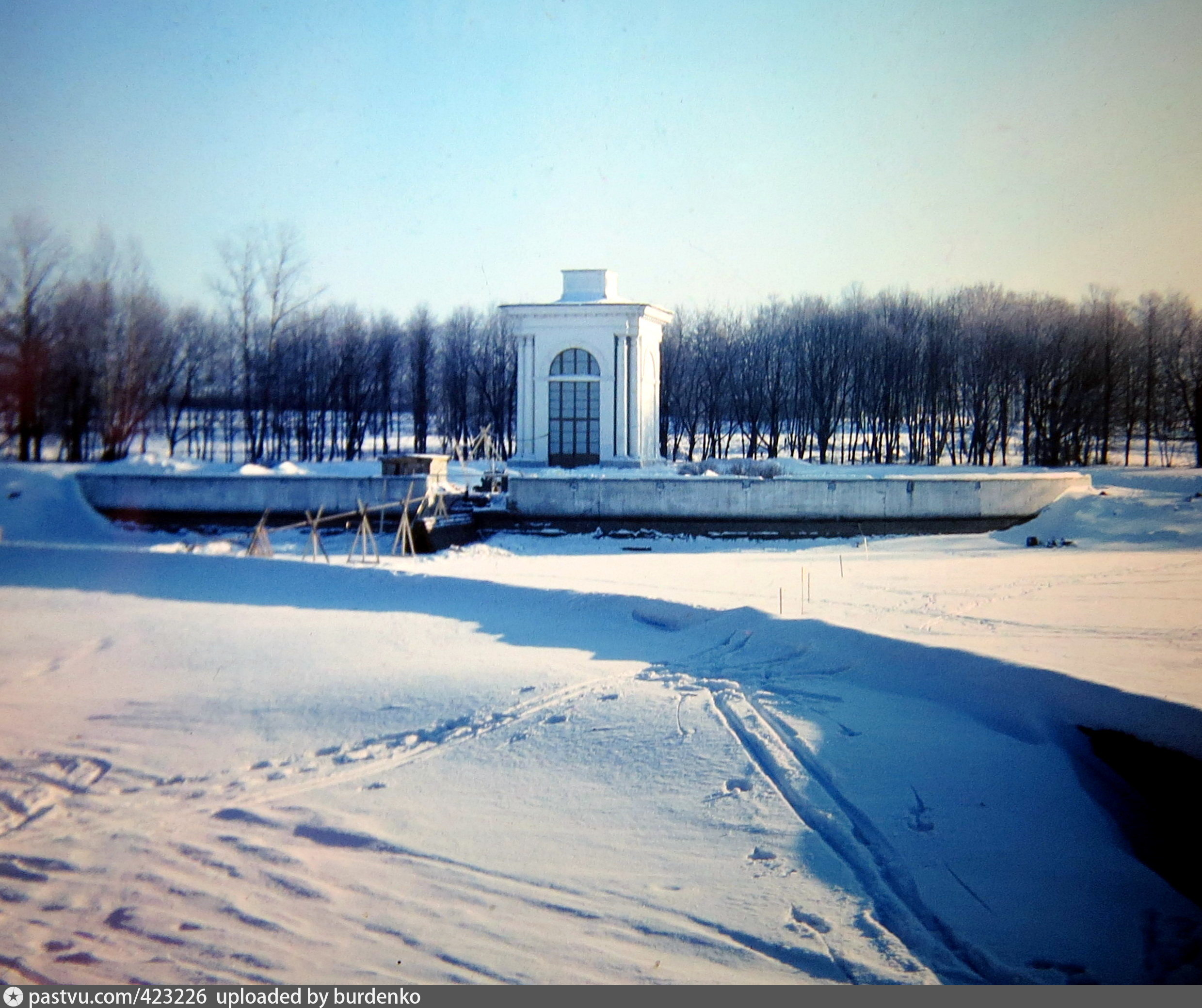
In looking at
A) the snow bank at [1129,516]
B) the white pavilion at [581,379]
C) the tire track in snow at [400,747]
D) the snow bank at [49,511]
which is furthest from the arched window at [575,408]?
the tire track in snow at [400,747]

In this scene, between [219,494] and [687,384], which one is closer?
[219,494]

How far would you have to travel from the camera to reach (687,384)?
49.5 metres

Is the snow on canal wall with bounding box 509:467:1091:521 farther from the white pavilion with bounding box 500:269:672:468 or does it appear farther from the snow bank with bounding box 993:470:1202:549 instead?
the white pavilion with bounding box 500:269:672:468

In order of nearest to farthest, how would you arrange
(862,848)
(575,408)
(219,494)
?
(862,848) → (219,494) → (575,408)

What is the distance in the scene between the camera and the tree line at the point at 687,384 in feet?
97.9

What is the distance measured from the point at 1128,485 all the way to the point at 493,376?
33955 millimetres

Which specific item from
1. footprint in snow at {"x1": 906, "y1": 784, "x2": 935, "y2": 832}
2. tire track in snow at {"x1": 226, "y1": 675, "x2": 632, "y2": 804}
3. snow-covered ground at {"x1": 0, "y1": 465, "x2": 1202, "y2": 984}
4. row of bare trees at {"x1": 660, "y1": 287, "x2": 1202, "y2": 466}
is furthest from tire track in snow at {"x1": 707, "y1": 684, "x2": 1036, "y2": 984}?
row of bare trees at {"x1": 660, "y1": 287, "x2": 1202, "y2": 466}

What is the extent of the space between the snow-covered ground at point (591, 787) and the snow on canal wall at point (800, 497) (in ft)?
38.6

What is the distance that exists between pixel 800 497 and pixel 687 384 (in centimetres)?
2396

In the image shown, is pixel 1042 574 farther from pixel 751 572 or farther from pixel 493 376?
pixel 493 376

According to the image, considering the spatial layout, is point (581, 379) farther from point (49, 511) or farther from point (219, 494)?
point (49, 511)

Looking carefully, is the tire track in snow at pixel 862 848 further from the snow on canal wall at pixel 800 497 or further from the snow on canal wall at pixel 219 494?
the snow on canal wall at pixel 219 494

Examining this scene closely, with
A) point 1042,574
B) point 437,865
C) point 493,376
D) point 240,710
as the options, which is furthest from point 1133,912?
point 493,376

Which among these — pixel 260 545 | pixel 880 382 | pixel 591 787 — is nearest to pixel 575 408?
pixel 260 545
